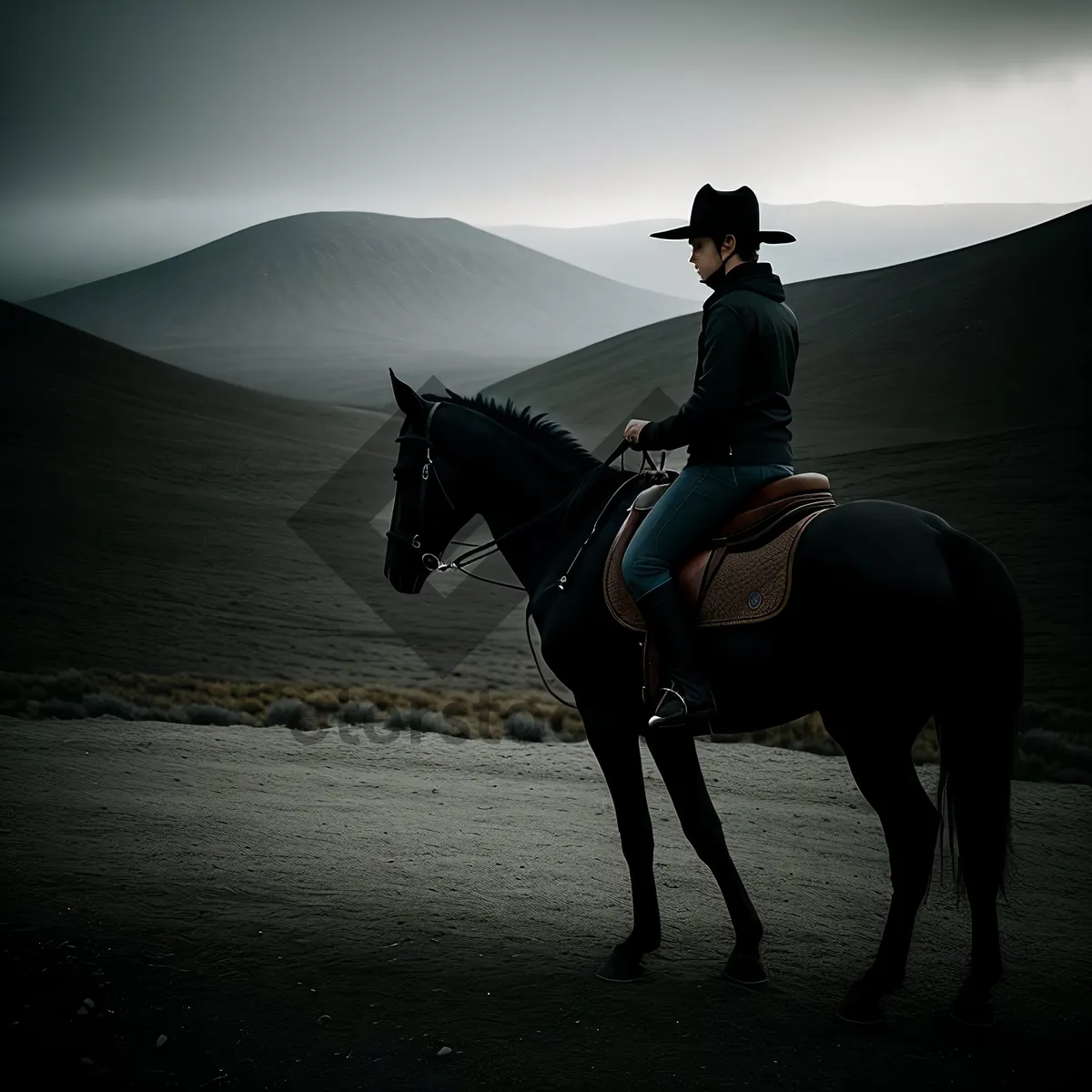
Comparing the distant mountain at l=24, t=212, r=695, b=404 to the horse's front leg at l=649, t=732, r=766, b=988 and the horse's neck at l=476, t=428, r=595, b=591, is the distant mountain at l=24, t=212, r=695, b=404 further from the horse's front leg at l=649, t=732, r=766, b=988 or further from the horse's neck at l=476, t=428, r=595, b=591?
the horse's front leg at l=649, t=732, r=766, b=988

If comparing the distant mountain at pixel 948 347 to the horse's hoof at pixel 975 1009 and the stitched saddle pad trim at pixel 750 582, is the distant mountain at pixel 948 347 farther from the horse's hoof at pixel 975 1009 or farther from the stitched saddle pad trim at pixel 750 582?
the stitched saddle pad trim at pixel 750 582

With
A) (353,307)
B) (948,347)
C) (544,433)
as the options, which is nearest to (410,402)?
(544,433)

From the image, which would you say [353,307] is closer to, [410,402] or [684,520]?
[410,402]

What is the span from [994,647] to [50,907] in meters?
4.29

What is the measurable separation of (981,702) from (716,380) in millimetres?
1539

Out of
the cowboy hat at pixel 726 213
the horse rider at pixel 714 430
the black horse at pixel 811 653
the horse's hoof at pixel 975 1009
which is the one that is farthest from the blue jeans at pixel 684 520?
the horse's hoof at pixel 975 1009

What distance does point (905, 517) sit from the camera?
361 centimetres

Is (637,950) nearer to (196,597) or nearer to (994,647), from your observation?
(994,647)

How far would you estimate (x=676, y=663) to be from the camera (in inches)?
148

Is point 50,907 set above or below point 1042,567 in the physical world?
below

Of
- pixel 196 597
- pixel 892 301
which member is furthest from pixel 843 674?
pixel 892 301

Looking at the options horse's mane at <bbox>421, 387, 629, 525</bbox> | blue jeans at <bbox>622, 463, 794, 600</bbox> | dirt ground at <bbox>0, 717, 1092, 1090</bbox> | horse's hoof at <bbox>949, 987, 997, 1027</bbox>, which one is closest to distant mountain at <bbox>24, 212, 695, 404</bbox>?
dirt ground at <bbox>0, 717, 1092, 1090</bbox>

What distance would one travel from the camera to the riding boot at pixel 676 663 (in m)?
3.73

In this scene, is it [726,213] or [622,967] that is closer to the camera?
[726,213]
